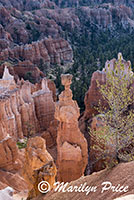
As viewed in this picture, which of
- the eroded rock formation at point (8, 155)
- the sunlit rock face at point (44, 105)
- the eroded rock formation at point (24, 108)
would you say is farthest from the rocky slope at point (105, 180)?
the sunlit rock face at point (44, 105)

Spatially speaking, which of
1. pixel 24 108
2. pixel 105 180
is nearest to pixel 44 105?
pixel 24 108

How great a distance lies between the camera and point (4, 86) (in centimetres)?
1977

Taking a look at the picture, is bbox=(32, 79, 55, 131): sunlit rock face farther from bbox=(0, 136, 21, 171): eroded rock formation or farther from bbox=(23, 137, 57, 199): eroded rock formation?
bbox=(23, 137, 57, 199): eroded rock formation

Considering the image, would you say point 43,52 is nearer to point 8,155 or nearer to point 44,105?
point 44,105

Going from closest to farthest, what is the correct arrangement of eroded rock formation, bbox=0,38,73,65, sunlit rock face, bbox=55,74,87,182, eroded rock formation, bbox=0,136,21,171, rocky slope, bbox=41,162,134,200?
rocky slope, bbox=41,162,134,200 → sunlit rock face, bbox=55,74,87,182 → eroded rock formation, bbox=0,136,21,171 → eroded rock formation, bbox=0,38,73,65

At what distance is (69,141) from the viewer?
1067cm

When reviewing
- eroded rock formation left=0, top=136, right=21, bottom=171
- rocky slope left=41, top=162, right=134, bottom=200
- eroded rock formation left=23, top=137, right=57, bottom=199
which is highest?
rocky slope left=41, top=162, right=134, bottom=200

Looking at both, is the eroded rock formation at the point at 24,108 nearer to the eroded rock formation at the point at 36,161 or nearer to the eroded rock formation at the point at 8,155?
the eroded rock formation at the point at 8,155

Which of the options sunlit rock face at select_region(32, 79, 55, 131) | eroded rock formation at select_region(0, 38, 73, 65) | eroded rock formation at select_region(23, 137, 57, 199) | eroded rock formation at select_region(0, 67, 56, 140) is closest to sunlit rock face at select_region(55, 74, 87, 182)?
eroded rock formation at select_region(23, 137, 57, 199)

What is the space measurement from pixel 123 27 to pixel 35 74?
53.0 metres

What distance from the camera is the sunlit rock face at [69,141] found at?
33.7 ft

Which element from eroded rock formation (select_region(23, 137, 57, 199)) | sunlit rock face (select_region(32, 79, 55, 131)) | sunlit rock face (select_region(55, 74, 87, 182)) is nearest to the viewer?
eroded rock formation (select_region(23, 137, 57, 199))

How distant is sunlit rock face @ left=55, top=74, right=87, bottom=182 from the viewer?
1028cm

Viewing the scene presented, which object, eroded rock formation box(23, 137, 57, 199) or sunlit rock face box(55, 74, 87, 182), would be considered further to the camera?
sunlit rock face box(55, 74, 87, 182)
